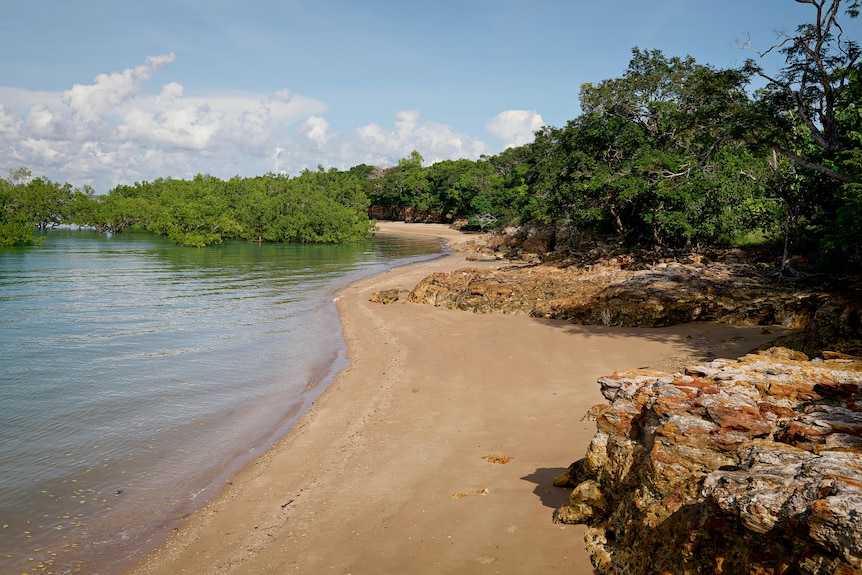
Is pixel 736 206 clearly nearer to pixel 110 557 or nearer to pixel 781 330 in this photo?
pixel 781 330

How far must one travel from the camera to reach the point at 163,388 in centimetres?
1267

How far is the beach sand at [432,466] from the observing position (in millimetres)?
5664

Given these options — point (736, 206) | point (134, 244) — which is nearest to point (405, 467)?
point (736, 206)

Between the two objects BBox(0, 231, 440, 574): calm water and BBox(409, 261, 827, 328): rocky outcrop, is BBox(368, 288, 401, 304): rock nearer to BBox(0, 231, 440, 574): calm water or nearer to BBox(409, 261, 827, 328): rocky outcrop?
BBox(409, 261, 827, 328): rocky outcrop

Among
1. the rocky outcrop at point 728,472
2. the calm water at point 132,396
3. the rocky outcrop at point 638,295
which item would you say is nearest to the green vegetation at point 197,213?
the calm water at point 132,396

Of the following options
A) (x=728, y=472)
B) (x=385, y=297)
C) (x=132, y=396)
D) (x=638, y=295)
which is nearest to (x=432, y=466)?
(x=728, y=472)

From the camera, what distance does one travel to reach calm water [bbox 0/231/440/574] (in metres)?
7.35

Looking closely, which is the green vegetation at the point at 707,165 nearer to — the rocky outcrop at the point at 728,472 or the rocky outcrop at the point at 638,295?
the rocky outcrop at the point at 638,295

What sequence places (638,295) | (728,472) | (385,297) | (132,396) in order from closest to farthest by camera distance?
(728,472) → (132,396) → (638,295) → (385,297)

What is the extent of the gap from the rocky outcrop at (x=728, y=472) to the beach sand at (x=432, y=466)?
2.16 ft

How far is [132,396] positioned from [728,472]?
470 inches

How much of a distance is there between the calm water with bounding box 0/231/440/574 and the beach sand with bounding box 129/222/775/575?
2.82ft

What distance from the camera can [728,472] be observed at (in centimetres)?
400

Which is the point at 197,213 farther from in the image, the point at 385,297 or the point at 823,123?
the point at 823,123
